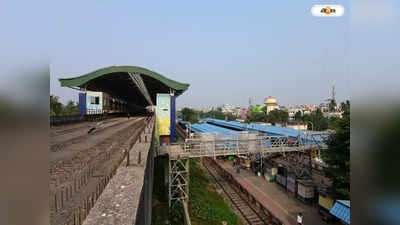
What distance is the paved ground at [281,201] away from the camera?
1112 centimetres

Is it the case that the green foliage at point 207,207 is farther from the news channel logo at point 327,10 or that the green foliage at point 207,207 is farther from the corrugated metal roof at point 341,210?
the news channel logo at point 327,10

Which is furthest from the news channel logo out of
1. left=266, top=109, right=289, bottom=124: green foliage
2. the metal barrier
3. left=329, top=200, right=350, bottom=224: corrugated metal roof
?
left=266, top=109, right=289, bottom=124: green foliage

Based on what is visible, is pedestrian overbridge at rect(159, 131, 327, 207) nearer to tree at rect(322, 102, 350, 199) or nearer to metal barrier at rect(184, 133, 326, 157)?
metal barrier at rect(184, 133, 326, 157)

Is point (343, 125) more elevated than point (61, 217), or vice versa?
point (343, 125)

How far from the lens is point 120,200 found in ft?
7.88

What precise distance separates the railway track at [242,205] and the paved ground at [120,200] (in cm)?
1011

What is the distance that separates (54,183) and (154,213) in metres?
9.35

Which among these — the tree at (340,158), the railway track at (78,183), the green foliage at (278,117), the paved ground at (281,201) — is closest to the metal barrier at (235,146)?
the paved ground at (281,201)

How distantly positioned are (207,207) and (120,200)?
1097 centimetres

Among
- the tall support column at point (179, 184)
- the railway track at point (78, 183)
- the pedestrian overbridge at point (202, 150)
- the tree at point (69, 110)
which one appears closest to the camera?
the railway track at point (78, 183)

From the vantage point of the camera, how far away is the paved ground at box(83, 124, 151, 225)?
1.99 m
